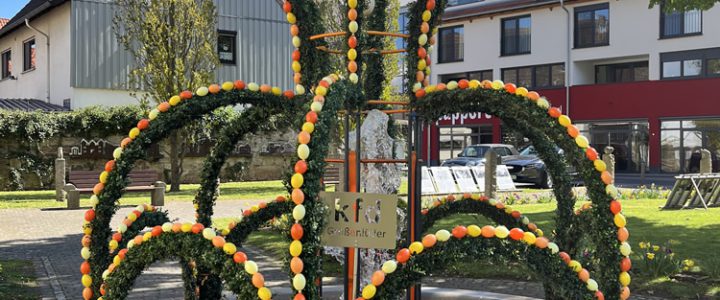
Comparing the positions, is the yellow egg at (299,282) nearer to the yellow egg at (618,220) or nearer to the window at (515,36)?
the yellow egg at (618,220)

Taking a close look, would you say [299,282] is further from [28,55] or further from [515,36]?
[515,36]

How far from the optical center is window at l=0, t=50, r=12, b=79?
105ft

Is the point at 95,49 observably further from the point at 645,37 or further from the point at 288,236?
the point at 288,236

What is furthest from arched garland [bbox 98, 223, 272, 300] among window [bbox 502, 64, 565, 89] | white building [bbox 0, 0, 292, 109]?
window [bbox 502, 64, 565, 89]

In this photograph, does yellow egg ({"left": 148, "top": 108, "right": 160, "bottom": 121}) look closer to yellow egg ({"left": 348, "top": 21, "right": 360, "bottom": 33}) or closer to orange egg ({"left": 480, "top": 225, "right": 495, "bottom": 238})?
yellow egg ({"left": 348, "top": 21, "right": 360, "bottom": 33})

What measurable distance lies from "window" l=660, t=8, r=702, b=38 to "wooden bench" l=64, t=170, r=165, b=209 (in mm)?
21483

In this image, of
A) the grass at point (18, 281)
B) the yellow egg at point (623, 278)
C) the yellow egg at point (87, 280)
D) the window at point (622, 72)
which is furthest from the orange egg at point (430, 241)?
the window at point (622, 72)

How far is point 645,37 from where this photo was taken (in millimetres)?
31984

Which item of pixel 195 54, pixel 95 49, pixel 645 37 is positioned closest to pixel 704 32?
pixel 645 37

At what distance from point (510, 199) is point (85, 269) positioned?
43.3ft

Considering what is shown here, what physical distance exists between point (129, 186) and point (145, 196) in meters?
2.04

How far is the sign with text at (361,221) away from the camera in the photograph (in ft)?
14.6

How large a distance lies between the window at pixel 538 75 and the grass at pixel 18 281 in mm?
28839

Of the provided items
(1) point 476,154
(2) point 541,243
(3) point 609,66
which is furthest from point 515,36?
(2) point 541,243
